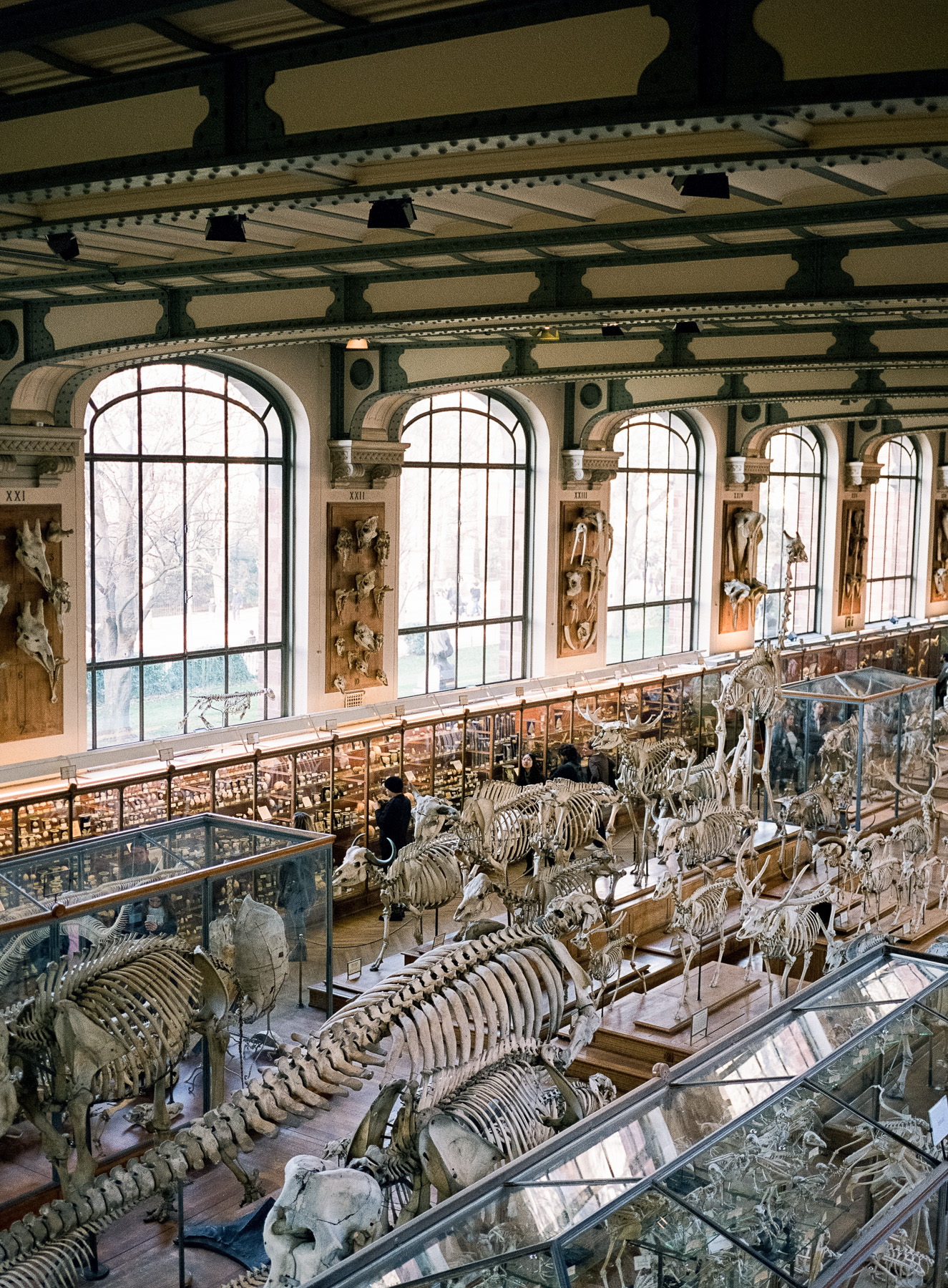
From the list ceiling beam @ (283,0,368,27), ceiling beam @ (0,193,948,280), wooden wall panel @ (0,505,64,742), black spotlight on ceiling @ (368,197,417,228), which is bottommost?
wooden wall panel @ (0,505,64,742)

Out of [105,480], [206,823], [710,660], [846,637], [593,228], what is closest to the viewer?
[593,228]

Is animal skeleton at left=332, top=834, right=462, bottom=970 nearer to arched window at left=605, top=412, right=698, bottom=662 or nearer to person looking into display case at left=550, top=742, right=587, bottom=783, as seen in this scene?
person looking into display case at left=550, top=742, right=587, bottom=783

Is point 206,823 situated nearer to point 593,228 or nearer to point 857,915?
point 593,228

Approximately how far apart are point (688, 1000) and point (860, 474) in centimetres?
1837

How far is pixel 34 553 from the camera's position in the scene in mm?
12344

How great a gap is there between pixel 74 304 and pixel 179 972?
655 cm

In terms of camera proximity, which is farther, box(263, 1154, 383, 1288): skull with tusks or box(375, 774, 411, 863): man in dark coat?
box(375, 774, 411, 863): man in dark coat

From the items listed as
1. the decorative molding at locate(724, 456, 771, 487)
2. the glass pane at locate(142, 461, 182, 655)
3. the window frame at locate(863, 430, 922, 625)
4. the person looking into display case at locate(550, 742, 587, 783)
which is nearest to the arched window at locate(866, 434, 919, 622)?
the window frame at locate(863, 430, 922, 625)

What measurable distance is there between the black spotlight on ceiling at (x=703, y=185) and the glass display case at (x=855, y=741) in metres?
11.8

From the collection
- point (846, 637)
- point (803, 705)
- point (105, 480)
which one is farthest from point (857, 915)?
point (846, 637)

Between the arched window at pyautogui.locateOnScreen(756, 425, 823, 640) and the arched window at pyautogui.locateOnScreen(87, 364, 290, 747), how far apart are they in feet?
39.2

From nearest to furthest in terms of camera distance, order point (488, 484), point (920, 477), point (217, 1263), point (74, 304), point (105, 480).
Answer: point (217, 1263), point (74, 304), point (105, 480), point (488, 484), point (920, 477)

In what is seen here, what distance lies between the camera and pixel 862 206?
24.7 ft

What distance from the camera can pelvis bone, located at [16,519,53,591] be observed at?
12.3 m
